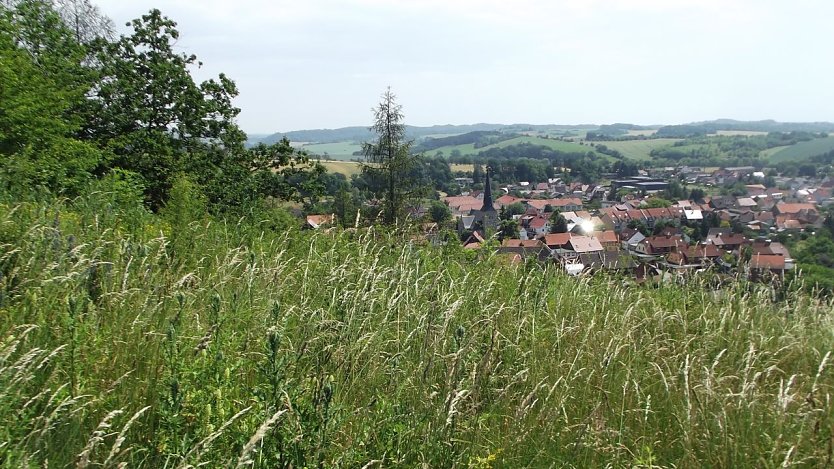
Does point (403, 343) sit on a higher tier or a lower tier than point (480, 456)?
higher

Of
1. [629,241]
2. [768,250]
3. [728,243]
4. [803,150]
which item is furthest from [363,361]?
[803,150]

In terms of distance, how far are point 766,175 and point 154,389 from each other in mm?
101146

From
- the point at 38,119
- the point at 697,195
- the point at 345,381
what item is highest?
the point at 38,119

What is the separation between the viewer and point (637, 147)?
549ft

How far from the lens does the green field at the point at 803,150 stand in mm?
95469

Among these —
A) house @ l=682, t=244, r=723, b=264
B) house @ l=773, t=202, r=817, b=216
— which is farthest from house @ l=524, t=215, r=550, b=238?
house @ l=682, t=244, r=723, b=264

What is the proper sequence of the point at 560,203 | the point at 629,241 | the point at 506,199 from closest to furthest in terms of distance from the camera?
1. the point at 629,241
2. the point at 560,203
3. the point at 506,199

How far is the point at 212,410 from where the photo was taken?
2518mm

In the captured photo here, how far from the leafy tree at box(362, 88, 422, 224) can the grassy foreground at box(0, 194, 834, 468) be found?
2186 centimetres

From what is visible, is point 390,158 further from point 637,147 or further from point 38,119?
point 637,147

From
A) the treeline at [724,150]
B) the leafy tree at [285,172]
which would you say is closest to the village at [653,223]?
the leafy tree at [285,172]

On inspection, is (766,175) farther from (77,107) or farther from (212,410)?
(212,410)

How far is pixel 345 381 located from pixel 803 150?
408ft

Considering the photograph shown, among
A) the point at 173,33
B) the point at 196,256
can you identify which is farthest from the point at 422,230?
the point at 173,33
